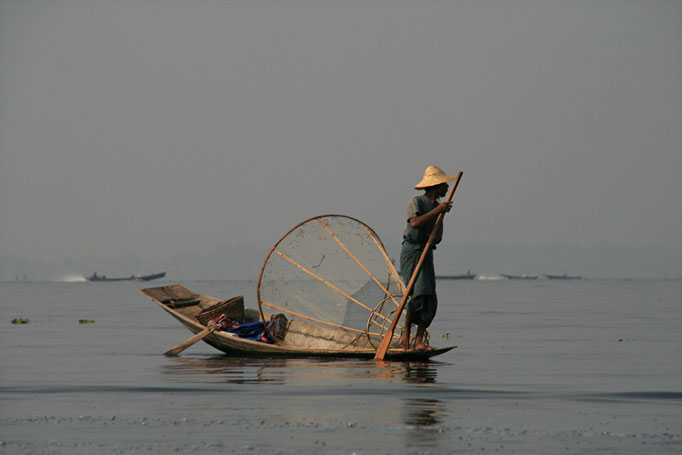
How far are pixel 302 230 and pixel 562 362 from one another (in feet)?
16.0

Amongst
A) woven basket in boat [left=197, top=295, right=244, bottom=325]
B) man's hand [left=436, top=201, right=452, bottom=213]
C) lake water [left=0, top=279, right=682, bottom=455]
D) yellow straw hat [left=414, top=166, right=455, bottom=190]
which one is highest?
yellow straw hat [left=414, top=166, right=455, bottom=190]

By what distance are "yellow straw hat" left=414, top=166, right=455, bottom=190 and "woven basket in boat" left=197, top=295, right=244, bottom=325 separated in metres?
4.58

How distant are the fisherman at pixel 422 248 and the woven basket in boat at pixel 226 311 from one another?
12.9ft

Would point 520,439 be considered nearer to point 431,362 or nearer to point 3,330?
point 431,362

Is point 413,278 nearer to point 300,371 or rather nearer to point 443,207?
point 443,207

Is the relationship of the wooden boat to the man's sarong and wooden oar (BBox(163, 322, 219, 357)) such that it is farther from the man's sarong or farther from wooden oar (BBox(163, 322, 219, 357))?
the man's sarong

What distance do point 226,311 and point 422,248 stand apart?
451 cm

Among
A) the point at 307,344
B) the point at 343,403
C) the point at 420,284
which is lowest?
the point at 343,403

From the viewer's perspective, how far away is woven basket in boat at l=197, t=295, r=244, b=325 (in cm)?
1802

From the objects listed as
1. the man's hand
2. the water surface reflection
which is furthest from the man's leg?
the man's hand

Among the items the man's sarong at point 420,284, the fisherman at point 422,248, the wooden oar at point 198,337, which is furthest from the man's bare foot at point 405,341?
the wooden oar at point 198,337

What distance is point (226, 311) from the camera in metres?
18.2

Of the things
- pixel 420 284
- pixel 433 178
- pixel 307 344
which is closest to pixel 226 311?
pixel 307 344

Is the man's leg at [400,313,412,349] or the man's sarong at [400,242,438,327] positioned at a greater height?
the man's sarong at [400,242,438,327]
